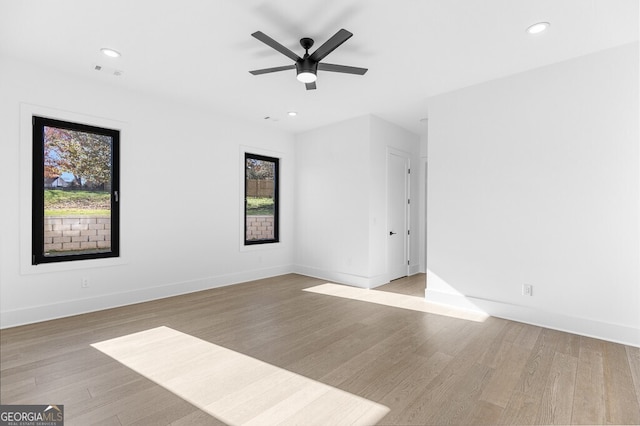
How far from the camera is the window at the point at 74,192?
3.56 m

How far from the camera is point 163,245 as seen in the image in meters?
4.54

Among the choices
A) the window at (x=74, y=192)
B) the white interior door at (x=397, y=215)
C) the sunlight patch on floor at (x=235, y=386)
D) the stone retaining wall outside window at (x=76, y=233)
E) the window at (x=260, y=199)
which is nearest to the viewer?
the sunlight patch on floor at (x=235, y=386)

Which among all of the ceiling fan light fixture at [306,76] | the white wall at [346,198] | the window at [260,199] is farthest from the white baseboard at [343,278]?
the ceiling fan light fixture at [306,76]

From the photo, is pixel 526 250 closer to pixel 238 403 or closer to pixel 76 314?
pixel 238 403

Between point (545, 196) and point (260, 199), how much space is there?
4.40 meters

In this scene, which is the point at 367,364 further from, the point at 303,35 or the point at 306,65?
the point at 303,35

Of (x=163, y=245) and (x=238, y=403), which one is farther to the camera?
(x=163, y=245)

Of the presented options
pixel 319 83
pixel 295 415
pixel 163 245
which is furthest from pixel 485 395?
pixel 163 245

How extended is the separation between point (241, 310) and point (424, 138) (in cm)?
483

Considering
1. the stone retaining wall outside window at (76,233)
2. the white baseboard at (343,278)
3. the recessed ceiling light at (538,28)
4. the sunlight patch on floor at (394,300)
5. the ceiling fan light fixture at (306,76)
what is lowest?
the sunlight patch on floor at (394,300)

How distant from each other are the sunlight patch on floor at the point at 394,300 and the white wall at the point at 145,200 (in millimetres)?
1472

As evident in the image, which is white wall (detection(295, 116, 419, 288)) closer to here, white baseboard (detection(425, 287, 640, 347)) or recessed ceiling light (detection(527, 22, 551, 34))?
white baseboard (detection(425, 287, 640, 347))

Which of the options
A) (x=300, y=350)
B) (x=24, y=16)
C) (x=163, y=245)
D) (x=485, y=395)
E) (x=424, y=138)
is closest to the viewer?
(x=485, y=395)

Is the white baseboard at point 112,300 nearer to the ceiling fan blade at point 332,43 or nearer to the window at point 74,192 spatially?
the window at point 74,192
